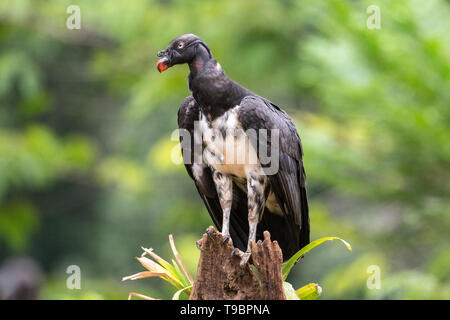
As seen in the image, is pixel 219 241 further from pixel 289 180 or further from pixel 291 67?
pixel 291 67

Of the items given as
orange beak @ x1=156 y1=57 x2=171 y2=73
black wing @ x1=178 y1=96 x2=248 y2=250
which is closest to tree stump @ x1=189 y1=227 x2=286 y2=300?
black wing @ x1=178 y1=96 x2=248 y2=250

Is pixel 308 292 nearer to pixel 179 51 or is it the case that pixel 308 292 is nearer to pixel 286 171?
pixel 286 171

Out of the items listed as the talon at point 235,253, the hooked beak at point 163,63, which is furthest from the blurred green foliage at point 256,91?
the hooked beak at point 163,63

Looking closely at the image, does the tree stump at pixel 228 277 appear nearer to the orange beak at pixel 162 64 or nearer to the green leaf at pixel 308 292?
the green leaf at pixel 308 292

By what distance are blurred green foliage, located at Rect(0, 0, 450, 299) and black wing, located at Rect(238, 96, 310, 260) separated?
228 centimetres

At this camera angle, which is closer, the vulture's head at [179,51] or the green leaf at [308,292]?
the vulture's head at [179,51]

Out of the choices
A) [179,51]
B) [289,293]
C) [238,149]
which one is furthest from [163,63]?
[289,293]

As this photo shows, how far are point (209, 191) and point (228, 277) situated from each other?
728 millimetres

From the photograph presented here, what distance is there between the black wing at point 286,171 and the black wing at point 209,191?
0.25m

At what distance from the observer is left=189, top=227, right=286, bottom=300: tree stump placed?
3.38 meters

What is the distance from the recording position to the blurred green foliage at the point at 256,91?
22.3 feet

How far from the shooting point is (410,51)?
659cm
